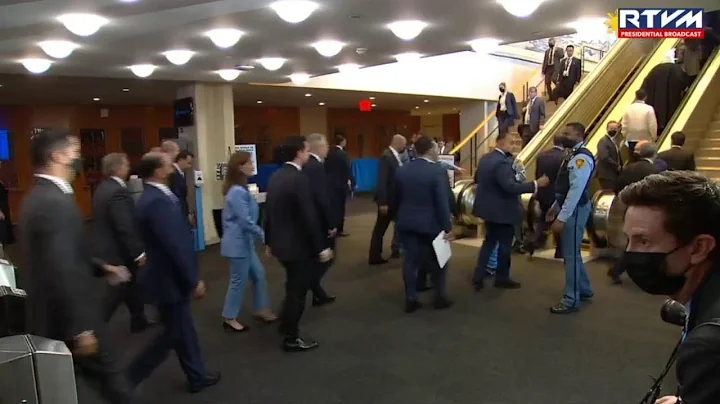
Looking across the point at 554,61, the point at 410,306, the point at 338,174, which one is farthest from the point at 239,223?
the point at 554,61

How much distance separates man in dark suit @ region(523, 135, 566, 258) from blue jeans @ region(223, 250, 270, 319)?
3.32 m

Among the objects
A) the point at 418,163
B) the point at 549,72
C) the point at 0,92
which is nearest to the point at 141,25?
the point at 418,163

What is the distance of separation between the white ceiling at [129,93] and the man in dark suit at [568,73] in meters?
3.96

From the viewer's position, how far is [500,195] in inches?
235

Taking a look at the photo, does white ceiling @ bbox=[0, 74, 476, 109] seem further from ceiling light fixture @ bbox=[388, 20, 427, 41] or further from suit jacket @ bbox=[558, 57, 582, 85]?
ceiling light fixture @ bbox=[388, 20, 427, 41]

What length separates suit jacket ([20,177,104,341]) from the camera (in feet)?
8.68

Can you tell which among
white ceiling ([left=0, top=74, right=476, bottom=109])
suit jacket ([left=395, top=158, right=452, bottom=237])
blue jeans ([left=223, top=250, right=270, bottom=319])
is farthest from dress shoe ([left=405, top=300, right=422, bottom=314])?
white ceiling ([left=0, top=74, right=476, bottom=109])

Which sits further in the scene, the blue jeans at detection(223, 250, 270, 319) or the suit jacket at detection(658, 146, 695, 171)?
the suit jacket at detection(658, 146, 695, 171)

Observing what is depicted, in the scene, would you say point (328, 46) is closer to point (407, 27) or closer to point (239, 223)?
point (407, 27)

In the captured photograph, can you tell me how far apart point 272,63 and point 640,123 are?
537 cm

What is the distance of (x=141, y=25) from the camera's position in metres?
5.61

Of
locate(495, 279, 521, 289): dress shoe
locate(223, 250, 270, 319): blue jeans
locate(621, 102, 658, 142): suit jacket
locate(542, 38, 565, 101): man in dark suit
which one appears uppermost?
locate(542, 38, 565, 101): man in dark suit

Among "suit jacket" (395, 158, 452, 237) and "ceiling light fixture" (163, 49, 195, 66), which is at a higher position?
"ceiling light fixture" (163, 49, 195, 66)

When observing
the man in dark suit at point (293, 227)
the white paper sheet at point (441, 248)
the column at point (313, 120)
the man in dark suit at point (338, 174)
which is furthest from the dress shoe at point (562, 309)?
the column at point (313, 120)
